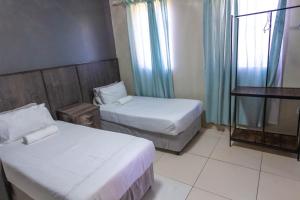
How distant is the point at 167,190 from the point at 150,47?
2.10 meters

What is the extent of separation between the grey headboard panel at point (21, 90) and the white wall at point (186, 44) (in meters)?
1.69

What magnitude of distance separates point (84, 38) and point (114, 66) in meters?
0.75

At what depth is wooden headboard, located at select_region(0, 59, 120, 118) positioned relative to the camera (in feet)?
6.84

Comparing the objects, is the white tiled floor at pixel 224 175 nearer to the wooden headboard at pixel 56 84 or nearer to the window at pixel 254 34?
the window at pixel 254 34

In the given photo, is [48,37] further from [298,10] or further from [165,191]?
[298,10]

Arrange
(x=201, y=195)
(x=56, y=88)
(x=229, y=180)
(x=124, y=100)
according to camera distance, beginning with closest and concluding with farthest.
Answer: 1. (x=201, y=195)
2. (x=229, y=180)
3. (x=56, y=88)
4. (x=124, y=100)

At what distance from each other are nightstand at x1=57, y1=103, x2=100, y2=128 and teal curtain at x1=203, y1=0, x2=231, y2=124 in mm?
1625

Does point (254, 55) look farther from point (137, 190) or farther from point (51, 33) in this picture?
point (51, 33)

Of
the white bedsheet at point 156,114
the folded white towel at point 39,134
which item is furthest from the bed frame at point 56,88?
the white bedsheet at point 156,114

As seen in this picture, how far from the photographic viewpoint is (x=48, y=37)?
8.02 ft

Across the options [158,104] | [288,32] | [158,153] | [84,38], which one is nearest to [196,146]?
[158,153]

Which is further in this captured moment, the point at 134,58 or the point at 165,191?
the point at 134,58

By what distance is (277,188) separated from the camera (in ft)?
5.76

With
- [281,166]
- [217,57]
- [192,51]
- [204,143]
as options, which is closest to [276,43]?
[217,57]
